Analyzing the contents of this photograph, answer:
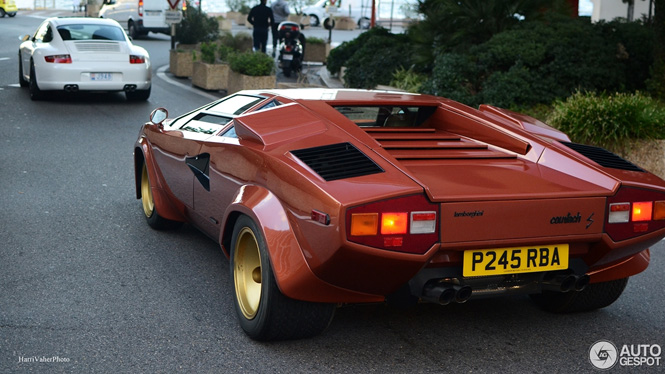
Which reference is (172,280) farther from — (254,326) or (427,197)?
(427,197)

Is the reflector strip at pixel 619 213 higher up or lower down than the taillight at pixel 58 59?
higher up

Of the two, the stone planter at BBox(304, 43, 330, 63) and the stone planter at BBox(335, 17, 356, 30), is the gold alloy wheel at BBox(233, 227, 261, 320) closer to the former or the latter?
the stone planter at BBox(304, 43, 330, 63)

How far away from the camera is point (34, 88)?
577 inches

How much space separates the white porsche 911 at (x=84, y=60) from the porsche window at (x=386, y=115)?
10.1 m

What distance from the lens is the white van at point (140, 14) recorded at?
3259 cm

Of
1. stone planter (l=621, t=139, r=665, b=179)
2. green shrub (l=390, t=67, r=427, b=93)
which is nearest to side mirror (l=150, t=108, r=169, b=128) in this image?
stone planter (l=621, t=139, r=665, b=179)

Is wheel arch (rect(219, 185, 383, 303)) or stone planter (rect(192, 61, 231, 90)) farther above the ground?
wheel arch (rect(219, 185, 383, 303))

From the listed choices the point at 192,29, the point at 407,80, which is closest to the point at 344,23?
the point at 192,29

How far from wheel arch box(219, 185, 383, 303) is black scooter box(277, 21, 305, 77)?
16.0 metres

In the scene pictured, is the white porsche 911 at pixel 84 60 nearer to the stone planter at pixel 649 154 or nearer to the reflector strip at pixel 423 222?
the stone planter at pixel 649 154

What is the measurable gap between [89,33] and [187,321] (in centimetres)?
1144

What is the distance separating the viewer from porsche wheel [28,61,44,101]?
574 inches

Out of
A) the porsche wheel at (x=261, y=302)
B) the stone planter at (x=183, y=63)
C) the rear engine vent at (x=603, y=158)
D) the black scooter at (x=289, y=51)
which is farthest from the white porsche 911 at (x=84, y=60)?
the rear engine vent at (x=603, y=158)

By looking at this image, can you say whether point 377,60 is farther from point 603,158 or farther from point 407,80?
point 603,158
